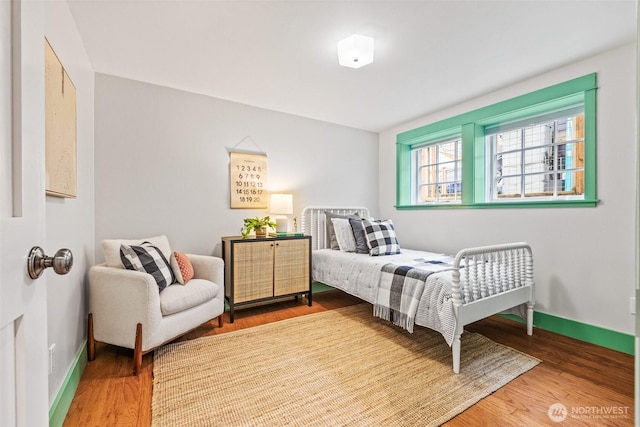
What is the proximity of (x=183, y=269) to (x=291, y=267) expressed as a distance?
1132 mm

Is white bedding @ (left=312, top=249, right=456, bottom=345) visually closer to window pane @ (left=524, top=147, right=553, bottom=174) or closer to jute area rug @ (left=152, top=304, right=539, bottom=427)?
jute area rug @ (left=152, top=304, right=539, bottom=427)

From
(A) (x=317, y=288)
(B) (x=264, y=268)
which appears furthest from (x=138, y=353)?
(A) (x=317, y=288)

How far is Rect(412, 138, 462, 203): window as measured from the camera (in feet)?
11.8

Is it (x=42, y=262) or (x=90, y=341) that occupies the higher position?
(x=42, y=262)

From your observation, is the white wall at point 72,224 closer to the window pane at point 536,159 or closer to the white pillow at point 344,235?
the white pillow at point 344,235

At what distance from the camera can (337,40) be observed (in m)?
2.10

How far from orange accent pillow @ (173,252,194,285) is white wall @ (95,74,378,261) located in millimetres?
567

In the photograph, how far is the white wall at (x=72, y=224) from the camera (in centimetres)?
147

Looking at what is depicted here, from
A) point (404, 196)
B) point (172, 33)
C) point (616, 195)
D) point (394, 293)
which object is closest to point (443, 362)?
point (394, 293)

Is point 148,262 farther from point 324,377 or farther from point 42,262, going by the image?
point 42,262

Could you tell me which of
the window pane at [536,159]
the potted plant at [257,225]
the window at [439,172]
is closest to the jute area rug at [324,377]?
the potted plant at [257,225]

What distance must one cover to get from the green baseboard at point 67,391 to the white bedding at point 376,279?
Answer: 213 cm

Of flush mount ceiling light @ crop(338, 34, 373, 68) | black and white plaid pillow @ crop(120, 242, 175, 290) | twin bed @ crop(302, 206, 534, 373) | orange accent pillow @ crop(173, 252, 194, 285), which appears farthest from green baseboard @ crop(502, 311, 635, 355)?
black and white plaid pillow @ crop(120, 242, 175, 290)

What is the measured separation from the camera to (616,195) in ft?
7.30
